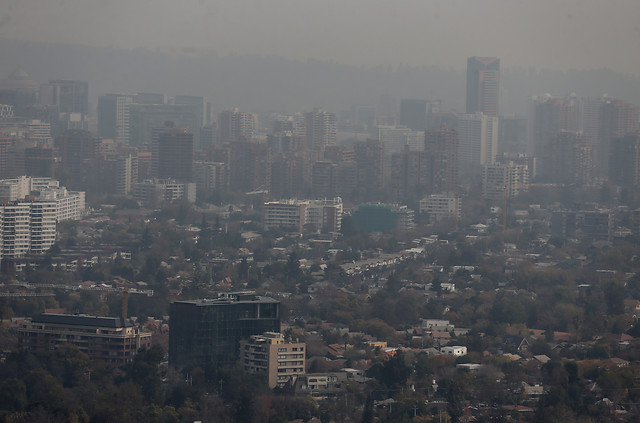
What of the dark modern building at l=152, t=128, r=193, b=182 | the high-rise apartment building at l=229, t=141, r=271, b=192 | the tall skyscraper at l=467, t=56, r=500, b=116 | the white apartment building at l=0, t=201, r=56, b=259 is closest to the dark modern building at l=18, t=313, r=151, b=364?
the white apartment building at l=0, t=201, r=56, b=259

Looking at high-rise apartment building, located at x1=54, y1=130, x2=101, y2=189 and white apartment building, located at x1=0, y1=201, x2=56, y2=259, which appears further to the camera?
high-rise apartment building, located at x1=54, y1=130, x2=101, y2=189

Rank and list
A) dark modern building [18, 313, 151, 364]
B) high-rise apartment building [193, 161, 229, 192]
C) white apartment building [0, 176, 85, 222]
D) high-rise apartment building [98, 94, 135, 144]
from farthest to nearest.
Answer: high-rise apartment building [98, 94, 135, 144] → high-rise apartment building [193, 161, 229, 192] → white apartment building [0, 176, 85, 222] → dark modern building [18, 313, 151, 364]

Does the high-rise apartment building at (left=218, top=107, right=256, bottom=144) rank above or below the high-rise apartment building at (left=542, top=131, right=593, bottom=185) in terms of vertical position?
above

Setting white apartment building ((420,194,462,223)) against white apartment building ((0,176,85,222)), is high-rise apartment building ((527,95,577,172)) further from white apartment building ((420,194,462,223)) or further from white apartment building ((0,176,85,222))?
white apartment building ((0,176,85,222))

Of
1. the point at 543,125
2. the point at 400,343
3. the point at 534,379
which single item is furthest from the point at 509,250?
the point at 543,125

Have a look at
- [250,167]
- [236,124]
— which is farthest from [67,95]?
[250,167]
